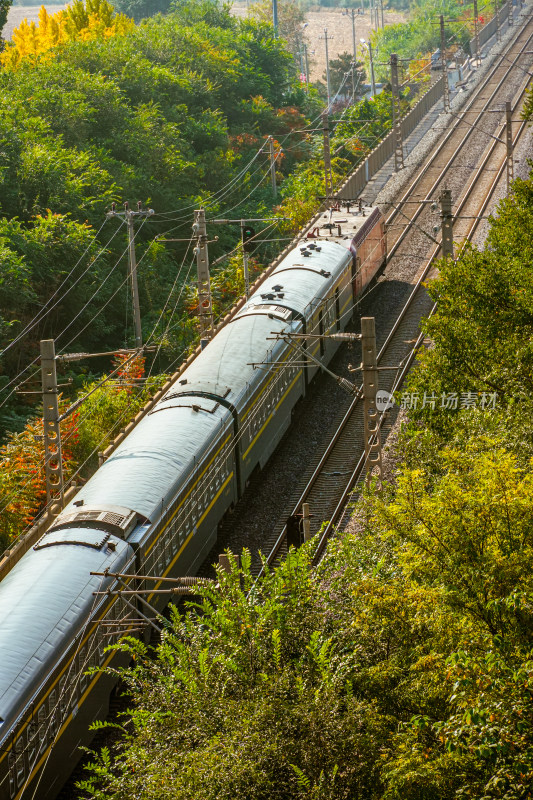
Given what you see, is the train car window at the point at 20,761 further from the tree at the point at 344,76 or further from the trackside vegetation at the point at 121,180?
the tree at the point at 344,76

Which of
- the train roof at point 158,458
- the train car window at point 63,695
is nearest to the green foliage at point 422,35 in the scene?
the train roof at point 158,458

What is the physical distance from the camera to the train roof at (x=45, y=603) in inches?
658

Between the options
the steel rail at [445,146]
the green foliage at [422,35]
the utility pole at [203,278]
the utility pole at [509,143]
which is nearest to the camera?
the utility pole at [203,278]

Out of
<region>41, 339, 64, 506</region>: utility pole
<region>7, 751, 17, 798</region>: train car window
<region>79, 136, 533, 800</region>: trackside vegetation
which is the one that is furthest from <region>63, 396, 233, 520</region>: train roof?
<region>7, 751, 17, 798</region>: train car window

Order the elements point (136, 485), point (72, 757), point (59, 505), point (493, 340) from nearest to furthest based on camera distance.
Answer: point (72, 757)
point (136, 485)
point (493, 340)
point (59, 505)

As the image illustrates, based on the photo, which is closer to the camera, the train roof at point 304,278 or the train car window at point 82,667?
the train car window at point 82,667

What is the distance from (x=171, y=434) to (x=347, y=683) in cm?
1214

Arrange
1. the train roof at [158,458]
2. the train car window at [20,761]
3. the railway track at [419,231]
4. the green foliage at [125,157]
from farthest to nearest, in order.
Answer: the green foliage at [125,157] → the railway track at [419,231] → the train roof at [158,458] → the train car window at [20,761]

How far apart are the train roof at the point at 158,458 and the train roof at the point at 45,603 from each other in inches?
60.0

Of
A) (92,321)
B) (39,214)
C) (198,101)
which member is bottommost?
(92,321)

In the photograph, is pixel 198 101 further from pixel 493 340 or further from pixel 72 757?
pixel 72 757

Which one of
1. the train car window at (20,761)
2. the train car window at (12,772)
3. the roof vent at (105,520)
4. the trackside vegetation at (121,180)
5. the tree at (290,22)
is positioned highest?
the tree at (290,22)

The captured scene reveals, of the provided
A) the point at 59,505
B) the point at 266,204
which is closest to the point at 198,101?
the point at 266,204

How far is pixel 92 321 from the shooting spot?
4850 centimetres
